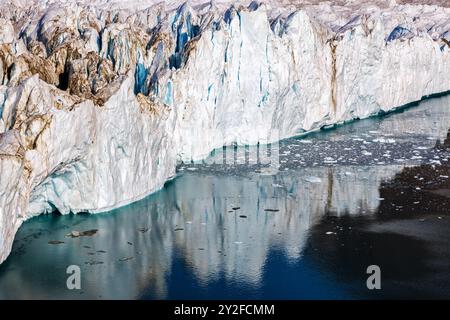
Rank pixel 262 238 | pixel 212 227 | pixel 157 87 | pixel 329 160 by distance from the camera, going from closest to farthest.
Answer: pixel 262 238
pixel 212 227
pixel 157 87
pixel 329 160

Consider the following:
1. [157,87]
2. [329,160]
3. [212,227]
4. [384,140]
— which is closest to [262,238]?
[212,227]

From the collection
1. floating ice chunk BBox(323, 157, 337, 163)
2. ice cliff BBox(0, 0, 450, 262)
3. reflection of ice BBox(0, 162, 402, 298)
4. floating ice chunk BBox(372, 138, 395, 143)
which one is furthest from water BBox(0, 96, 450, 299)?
floating ice chunk BBox(372, 138, 395, 143)

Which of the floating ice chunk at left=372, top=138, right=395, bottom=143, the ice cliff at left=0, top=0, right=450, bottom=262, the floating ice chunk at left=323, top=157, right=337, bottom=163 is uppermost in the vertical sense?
the ice cliff at left=0, top=0, right=450, bottom=262

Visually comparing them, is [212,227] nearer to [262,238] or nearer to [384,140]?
[262,238]

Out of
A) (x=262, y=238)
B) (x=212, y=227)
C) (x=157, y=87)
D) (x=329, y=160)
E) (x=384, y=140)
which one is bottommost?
(x=262, y=238)

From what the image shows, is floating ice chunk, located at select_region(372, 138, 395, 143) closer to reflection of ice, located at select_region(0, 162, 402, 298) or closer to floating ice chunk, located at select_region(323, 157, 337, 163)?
floating ice chunk, located at select_region(323, 157, 337, 163)

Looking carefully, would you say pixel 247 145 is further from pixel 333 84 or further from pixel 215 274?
pixel 215 274

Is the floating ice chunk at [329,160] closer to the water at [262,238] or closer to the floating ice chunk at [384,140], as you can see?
the water at [262,238]
